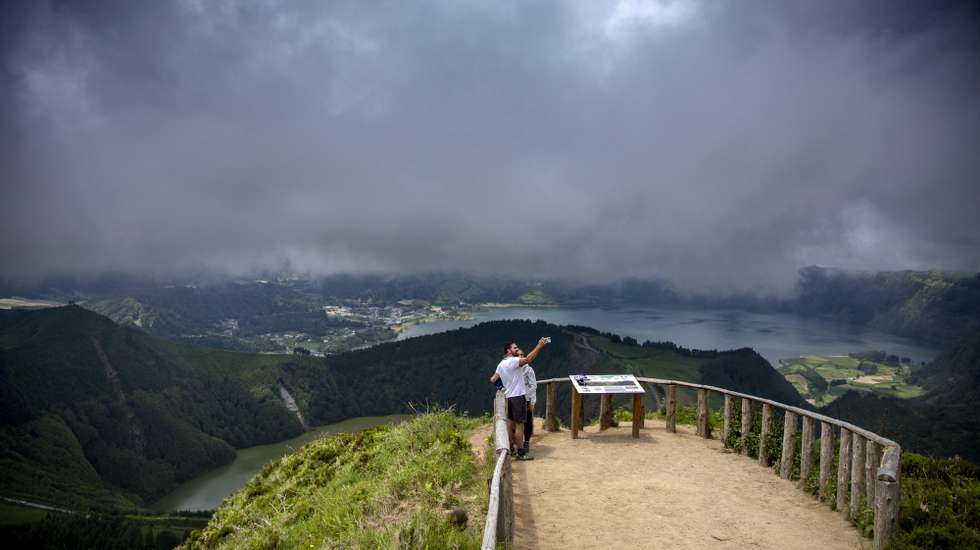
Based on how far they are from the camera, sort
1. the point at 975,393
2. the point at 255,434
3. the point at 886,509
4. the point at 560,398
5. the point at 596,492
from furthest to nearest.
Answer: the point at 255,434 < the point at 975,393 < the point at 560,398 < the point at 596,492 < the point at 886,509

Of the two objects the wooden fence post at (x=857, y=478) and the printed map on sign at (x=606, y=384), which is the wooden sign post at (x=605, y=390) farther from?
the wooden fence post at (x=857, y=478)

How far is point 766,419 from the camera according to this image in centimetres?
1023

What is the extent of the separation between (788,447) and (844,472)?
1.73 m

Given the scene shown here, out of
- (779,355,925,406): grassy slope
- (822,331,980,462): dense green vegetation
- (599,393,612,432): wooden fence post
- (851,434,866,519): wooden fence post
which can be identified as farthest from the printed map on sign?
(779,355,925,406): grassy slope

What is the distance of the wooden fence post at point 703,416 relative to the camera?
1221 centimetres

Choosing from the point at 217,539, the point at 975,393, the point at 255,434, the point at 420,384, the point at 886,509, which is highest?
the point at 886,509

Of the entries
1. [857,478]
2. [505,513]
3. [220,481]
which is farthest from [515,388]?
[220,481]

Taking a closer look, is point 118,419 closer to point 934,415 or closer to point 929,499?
point 929,499

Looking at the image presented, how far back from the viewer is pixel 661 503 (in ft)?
26.9

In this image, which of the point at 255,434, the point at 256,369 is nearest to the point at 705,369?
the point at 255,434

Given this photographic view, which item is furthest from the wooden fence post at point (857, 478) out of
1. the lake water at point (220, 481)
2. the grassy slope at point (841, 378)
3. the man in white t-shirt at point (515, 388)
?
the grassy slope at point (841, 378)

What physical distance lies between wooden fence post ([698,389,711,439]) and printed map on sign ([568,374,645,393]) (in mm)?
1474

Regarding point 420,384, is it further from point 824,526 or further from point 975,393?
point 824,526

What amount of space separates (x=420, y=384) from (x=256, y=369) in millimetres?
63742
